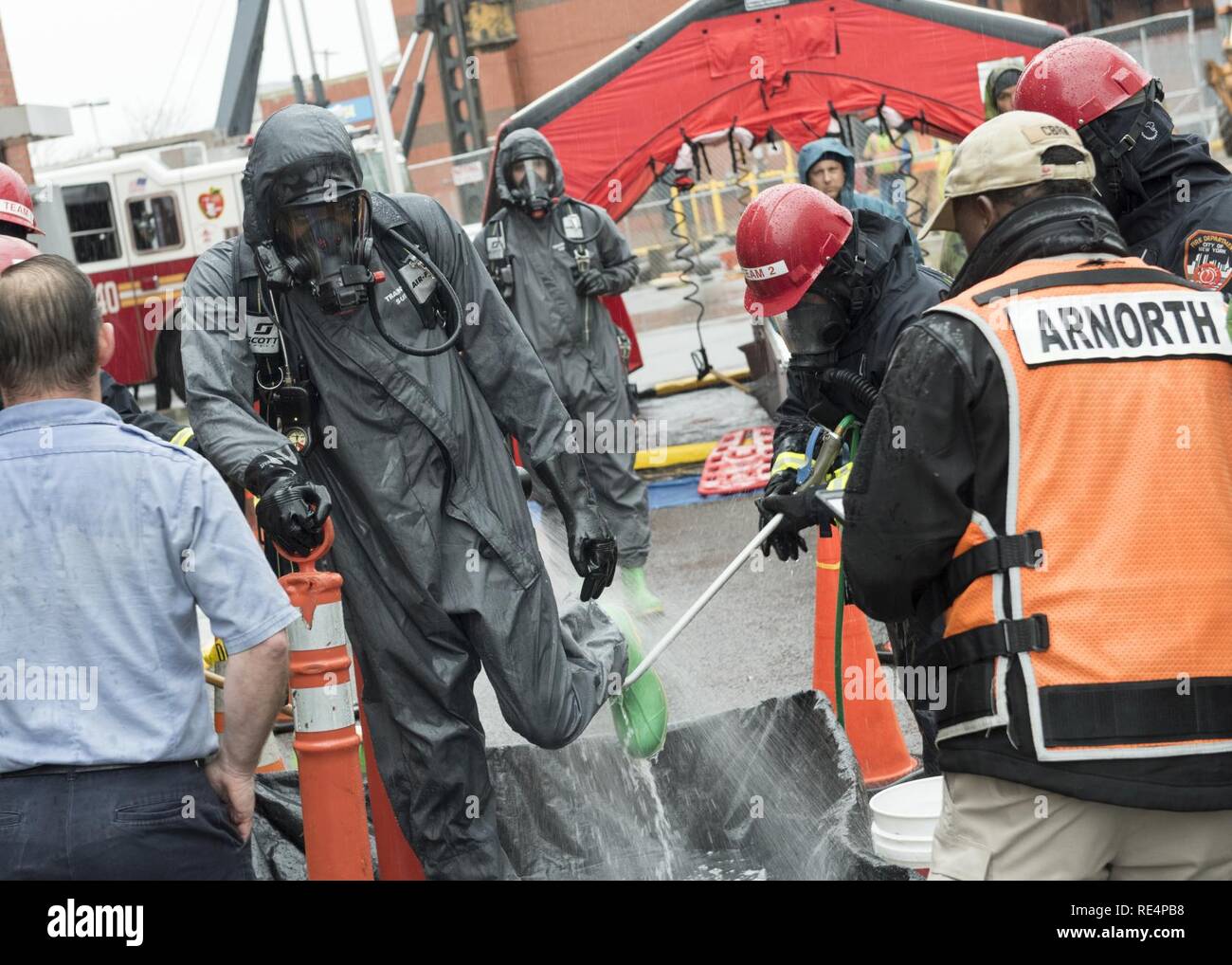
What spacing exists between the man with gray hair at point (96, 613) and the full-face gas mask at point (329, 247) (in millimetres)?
1162

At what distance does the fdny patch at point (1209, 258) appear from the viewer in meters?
3.73

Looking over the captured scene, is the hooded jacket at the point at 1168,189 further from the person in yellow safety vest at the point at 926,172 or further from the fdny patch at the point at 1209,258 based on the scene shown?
the person in yellow safety vest at the point at 926,172

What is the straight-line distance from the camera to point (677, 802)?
450 cm


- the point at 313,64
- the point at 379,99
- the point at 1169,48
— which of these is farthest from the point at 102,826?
the point at 313,64

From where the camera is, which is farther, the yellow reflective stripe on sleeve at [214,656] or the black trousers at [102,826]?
the yellow reflective stripe on sleeve at [214,656]

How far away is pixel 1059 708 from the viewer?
7.60ft

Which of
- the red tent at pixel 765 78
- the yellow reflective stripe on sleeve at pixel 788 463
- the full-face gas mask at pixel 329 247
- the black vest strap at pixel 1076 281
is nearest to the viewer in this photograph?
the black vest strap at pixel 1076 281

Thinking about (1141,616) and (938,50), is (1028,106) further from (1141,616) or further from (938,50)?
(938,50)

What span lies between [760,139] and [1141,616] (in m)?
8.87

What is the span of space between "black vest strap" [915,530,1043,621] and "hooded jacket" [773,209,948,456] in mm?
1441

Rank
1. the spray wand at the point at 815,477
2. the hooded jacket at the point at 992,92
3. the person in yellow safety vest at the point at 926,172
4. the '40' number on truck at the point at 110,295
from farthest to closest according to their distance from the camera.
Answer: the '40' number on truck at the point at 110,295 → the person in yellow safety vest at the point at 926,172 → the hooded jacket at the point at 992,92 → the spray wand at the point at 815,477

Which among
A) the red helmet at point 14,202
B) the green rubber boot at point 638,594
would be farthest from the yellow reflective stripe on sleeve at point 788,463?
the green rubber boot at point 638,594

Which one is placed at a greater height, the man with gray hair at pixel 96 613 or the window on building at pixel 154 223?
the window on building at pixel 154 223
